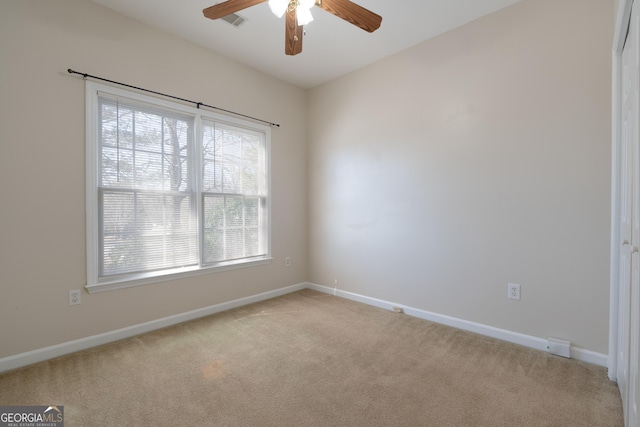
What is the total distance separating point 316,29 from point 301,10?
1140mm

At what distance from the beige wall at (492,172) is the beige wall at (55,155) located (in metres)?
2.09

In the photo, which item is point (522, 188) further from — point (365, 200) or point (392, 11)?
point (392, 11)

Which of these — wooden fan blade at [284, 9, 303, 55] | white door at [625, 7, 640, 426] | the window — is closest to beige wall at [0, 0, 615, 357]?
the window

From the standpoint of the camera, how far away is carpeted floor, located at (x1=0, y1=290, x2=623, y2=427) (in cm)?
158

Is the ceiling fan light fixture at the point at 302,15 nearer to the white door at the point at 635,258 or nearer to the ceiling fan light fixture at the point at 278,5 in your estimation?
the ceiling fan light fixture at the point at 278,5

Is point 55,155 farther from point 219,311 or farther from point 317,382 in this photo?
point 317,382

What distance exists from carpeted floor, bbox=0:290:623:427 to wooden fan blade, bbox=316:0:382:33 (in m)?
Answer: 2.29

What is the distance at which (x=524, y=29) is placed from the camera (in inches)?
92.2

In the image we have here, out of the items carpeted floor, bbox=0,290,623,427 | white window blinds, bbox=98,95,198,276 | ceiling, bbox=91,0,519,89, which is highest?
ceiling, bbox=91,0,519,89

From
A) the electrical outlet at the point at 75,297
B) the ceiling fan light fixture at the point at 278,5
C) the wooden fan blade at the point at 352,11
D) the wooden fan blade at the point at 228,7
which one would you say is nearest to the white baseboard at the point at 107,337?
the electrical outlet at the point at 75,297

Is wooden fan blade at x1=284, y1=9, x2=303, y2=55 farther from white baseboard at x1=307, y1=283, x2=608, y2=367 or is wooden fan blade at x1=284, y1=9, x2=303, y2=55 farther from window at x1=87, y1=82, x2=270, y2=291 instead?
white baseboard at x1=307, y1=283, x2=608, y2=367

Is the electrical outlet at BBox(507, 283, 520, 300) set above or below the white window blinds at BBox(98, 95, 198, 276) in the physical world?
below

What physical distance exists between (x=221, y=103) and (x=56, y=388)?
274 cm

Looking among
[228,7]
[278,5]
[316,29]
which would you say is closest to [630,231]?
[278,5]
